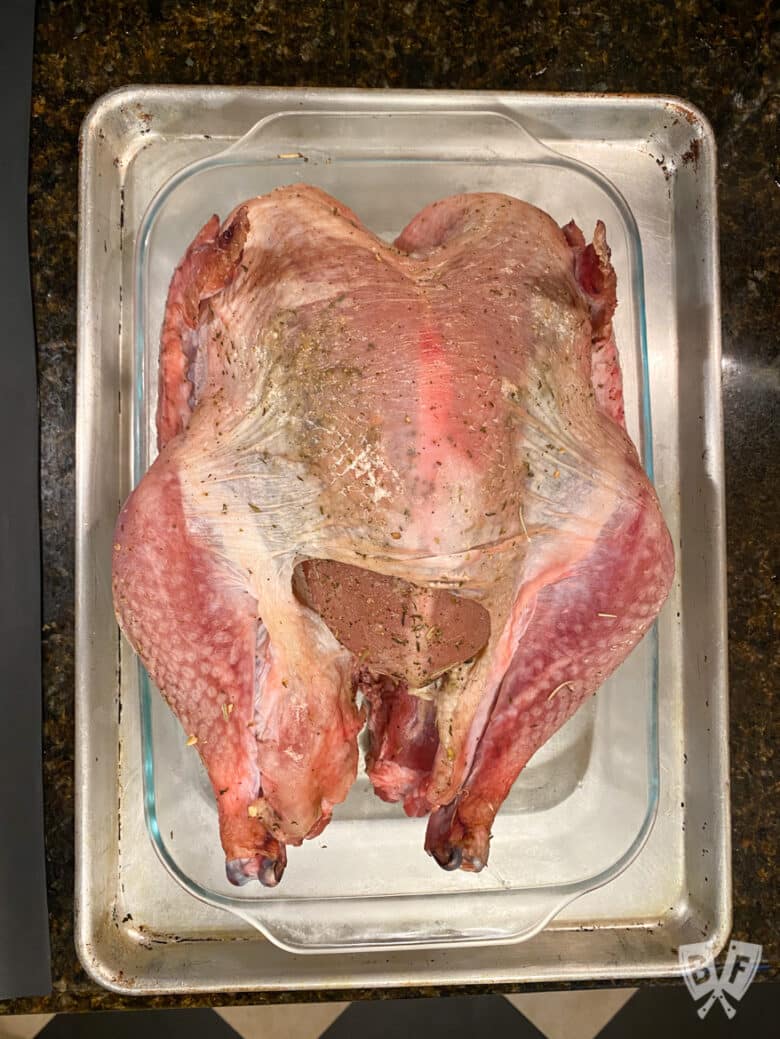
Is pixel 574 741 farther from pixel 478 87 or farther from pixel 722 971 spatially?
pixel 478 87

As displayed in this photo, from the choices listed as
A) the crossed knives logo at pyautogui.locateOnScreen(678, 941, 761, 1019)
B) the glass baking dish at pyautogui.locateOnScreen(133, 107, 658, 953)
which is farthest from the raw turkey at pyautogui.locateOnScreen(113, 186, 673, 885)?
the crossed knives logo at pyautogui.locateOnScreen(678, 941, 761, 1019)

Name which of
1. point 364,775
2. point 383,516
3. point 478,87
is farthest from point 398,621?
point 478,87

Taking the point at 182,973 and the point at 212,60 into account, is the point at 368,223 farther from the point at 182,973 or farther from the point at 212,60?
the point at 182,973

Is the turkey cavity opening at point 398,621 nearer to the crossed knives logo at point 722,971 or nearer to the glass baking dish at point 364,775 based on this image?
the glass baking dish at point 364,775

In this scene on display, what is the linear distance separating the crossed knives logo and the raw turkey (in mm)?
470

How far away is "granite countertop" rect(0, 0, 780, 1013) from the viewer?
1239mm

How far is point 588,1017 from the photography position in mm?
1520

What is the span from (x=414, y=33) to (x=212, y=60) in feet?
1.00

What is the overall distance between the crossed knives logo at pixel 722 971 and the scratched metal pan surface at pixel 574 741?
2 centimetres

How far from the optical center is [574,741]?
1244mm

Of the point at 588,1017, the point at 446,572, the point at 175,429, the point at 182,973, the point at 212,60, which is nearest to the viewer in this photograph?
the point at 446,572

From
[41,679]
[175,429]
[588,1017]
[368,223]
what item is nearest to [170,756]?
[41,679]

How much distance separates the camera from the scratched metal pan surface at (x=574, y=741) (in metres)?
1.14

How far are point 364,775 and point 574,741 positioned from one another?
312 millimetres
